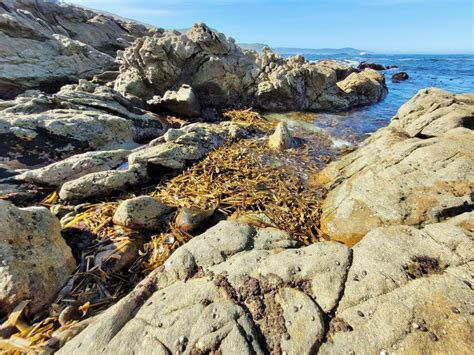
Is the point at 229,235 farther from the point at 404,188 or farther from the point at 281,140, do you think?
the point at 281,140

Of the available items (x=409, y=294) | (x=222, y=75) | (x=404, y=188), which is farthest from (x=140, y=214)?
(x=222, y=75)

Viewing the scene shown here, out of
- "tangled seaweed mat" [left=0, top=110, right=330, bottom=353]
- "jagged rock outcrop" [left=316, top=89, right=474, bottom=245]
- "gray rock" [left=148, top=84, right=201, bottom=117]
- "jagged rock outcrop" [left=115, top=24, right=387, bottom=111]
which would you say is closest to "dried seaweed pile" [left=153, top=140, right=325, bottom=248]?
"tangled seaweed mat" [left=0, top=110, right=330, bottom=353]

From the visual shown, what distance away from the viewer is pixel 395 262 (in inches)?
118

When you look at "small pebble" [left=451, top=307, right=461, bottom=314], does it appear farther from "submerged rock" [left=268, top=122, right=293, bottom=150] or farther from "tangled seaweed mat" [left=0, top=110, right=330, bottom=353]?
"submerged rock" [left=268, top=122, right=293, bottom=150]

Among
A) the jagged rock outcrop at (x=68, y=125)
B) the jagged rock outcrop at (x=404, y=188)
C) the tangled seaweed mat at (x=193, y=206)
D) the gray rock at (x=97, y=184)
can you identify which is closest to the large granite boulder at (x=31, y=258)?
the tangled seaweed mat at (x=193, y=206)

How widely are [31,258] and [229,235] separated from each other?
97.3 inches

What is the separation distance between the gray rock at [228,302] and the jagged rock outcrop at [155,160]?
270cm

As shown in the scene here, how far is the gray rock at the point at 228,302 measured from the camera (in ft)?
7.82

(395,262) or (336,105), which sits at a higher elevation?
(395,262)

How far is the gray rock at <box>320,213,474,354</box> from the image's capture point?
233 cm

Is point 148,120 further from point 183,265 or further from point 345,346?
point 345,346

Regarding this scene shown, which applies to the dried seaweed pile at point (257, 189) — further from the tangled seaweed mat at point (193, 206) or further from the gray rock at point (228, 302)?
the gray rock at point (228, 302)

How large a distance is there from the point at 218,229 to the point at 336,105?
12.3 meters

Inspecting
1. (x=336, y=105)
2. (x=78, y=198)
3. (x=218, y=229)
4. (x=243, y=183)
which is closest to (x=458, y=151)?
(x=243, y=183)
